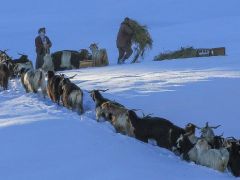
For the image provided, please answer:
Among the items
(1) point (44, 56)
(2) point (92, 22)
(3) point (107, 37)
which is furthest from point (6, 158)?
(2) point (92, 22)

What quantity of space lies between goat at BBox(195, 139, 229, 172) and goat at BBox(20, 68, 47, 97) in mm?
5204

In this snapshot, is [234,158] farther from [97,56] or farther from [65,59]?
[97,56]

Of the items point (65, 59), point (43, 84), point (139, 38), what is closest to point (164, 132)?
point (43, 84)

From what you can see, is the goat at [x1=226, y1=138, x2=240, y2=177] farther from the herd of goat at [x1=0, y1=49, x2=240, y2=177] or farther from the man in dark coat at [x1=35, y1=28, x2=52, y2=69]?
the man in dark coat at [x1=35, y1=28, x2=52, y2=69]

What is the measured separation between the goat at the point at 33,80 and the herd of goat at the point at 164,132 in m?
0.93

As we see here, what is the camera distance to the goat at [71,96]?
12016 mm

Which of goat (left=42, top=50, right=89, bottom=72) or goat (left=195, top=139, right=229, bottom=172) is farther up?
goat (left=42, top=50, right=89, bottom=72)

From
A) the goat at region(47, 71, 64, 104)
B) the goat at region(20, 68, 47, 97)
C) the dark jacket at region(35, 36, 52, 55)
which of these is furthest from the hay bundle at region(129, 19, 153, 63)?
the goat at region(47, 71, 64, 104)

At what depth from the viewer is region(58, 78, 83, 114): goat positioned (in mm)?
12016

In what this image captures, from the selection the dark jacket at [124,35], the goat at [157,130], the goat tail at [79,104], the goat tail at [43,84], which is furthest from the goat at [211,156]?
the dark jacket at [124,35]

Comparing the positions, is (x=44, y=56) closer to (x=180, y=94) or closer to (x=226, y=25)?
(x=180, y=94)

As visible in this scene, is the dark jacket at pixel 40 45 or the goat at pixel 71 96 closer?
the goat at pixel 71 96

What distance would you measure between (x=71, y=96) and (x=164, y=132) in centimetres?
272

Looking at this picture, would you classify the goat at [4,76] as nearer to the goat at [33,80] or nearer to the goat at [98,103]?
the goat at [33,80]
